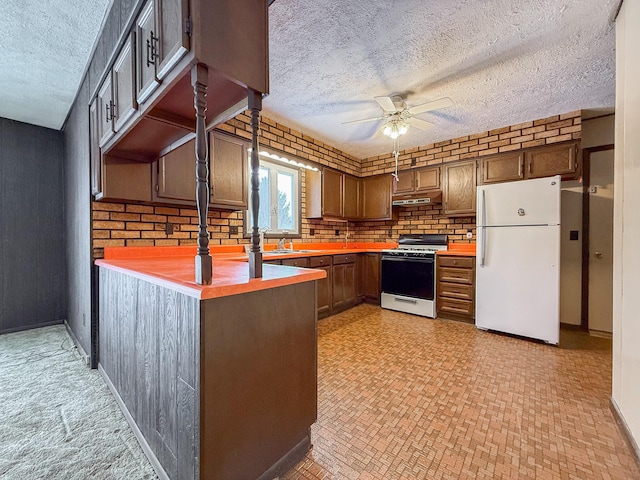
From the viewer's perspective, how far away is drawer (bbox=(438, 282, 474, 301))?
140 inches

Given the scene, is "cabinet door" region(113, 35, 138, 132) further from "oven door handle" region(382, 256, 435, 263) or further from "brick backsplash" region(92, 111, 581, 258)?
"oven door handle" region(382, 256, 435, 263)

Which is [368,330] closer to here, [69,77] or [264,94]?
[264,94]

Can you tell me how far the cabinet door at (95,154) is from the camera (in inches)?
82.4

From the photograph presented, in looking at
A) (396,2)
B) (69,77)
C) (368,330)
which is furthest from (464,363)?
(69,77)

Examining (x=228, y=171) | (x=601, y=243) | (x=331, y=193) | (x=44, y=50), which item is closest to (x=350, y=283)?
(x=331, y=193)

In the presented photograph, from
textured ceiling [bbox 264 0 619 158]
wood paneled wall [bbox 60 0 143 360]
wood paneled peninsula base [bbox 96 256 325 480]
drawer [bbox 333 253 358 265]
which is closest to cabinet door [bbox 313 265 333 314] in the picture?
drawer [bbox 333 253 358 265]

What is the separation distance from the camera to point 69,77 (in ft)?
7.91

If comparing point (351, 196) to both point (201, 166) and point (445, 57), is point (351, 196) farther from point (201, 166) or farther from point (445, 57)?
point (201, 166)

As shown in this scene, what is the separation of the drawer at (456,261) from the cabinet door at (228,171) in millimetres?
2626

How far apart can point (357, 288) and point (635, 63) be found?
11.6ft

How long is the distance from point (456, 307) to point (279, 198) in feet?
9.10

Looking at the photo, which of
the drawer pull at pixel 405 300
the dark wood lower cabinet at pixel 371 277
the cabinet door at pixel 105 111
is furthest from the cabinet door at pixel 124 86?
the drawer pull at pixel 405 300

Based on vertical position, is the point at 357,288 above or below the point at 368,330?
above

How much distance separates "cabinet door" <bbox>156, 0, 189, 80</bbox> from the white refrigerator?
10.7 feet
